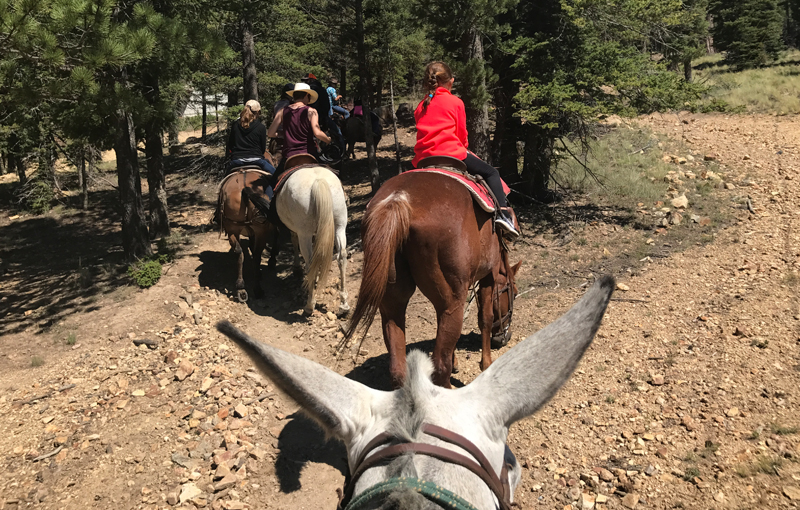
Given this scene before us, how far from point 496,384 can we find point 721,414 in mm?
3949

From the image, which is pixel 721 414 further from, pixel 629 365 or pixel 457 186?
pixel 457 186

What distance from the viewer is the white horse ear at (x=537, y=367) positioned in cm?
189

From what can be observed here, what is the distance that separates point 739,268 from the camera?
298 inches

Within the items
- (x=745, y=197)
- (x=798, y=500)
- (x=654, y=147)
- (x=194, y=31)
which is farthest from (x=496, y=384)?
(x=654, y=147)

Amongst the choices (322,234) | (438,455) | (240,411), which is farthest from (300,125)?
(438,455)

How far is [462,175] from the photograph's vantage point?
5.08 metres

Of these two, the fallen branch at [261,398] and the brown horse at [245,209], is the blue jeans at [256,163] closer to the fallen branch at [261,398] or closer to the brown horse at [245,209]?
the brown horse at [245,209]

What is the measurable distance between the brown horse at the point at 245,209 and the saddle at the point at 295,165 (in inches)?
31.1

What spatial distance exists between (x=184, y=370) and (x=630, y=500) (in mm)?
5133

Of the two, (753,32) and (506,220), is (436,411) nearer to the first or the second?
(506,220)

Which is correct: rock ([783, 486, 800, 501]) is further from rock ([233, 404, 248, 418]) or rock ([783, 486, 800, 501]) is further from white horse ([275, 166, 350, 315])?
white horse ([275, 166, 350, 315])

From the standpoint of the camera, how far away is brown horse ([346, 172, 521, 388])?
3.87m

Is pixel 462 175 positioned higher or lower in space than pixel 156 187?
higher

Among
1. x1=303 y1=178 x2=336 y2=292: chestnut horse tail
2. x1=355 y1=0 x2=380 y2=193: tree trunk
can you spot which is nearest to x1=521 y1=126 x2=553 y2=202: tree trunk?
x1=355 y1=0 x2=380 y2=193: tree trunk
